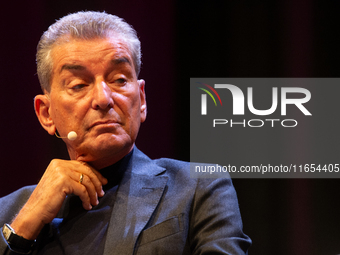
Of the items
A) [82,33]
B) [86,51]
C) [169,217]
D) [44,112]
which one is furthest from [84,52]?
[169,217]

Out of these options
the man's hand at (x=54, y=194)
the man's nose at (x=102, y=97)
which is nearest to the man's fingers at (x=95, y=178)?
the man's hand at (x=54, y=194)

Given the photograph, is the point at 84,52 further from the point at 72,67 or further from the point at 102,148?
the point at 102,148

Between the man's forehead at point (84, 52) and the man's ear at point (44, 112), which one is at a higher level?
the man's forehead at point (84, 52)

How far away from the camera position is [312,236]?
2.25m

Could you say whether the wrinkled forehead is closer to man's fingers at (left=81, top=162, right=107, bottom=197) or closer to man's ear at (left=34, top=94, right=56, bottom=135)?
man's ear at (left=34, top=94, right=56, bottom=135)

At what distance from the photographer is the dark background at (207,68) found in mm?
2273

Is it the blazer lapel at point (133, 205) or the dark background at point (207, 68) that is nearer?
the blazer lapel at point (133, 205)

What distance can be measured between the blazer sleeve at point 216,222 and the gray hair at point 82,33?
71cm

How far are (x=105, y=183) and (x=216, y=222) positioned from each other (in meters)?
0.53

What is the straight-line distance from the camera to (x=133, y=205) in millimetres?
1673

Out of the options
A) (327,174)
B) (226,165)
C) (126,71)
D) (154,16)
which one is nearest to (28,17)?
(154,16)

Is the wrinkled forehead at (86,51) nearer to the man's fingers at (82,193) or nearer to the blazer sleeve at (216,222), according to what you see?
the man's fingers at (82,193)

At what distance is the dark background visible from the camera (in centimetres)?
227

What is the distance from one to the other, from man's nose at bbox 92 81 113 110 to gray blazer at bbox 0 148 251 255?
1.14 feet
